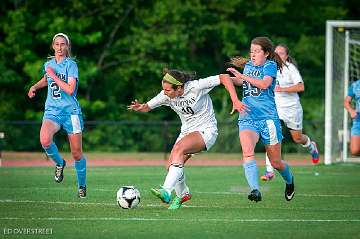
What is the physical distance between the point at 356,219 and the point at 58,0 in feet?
81.4

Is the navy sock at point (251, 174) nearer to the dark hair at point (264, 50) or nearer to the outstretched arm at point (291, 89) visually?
the dark hair at point (264, 50)

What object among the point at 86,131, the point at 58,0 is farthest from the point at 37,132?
the point at 58,0

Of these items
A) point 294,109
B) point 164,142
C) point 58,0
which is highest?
point 58,0

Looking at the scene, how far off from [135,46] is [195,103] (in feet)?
73.3

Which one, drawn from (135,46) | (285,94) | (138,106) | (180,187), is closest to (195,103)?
(138,106)

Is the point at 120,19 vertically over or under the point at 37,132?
over

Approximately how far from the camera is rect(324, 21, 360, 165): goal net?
22234 mm

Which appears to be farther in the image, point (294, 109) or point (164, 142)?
point (164, 142)

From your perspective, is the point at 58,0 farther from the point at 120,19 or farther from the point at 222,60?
the point at 222,60

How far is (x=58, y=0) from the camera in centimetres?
3416

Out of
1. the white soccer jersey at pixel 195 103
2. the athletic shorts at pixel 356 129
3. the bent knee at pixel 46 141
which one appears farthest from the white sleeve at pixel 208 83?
the athletic shorts at pixel 356 129

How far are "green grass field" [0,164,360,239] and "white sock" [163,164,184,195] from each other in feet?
1.00

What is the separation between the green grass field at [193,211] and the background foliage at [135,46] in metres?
12.6

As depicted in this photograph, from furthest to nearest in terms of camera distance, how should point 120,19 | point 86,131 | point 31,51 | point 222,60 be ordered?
point 222,60, point 120,19, point 31,51, point 86,131
